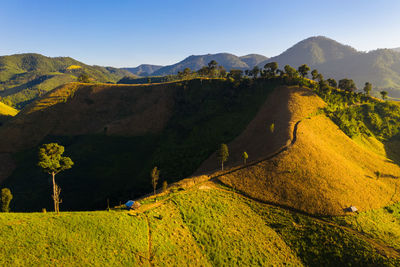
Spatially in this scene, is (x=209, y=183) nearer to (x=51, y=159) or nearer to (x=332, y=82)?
(x=51, y=159)

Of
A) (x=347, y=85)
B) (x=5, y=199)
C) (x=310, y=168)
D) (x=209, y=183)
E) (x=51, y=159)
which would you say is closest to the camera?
(x=51, y=159)

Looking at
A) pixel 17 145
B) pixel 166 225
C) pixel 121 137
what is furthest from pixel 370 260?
pixel 17 145

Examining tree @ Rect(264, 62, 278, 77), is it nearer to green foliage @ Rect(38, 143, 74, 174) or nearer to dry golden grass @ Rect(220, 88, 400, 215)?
dry golden grass @ Rect(220, 88, 400, 215)

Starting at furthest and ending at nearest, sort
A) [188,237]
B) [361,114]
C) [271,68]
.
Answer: [271,68], [361,114], [188,237]

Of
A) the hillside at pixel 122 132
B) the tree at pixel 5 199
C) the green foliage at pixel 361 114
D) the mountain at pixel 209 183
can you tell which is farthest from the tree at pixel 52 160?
the green foliage at pixel 361 114

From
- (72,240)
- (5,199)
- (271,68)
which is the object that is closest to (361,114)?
(271,68)

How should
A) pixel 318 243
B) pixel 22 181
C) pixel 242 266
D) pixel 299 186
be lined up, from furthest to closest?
pixel 22 181
pixel 299 186
pixel 318 243
pixel 242 266

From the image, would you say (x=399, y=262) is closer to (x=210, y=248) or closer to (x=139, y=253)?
(x=210, y=248)
